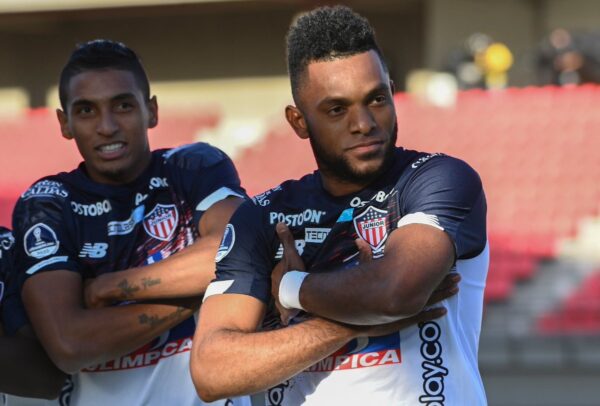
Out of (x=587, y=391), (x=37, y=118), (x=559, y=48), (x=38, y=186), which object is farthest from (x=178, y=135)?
(x=38, y=186)

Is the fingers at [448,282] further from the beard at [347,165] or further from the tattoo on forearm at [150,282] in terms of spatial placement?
the tattoo on forearm at [150,282]

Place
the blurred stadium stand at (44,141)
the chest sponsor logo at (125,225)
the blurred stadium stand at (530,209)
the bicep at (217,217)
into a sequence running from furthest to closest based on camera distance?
1. the blurred stadium stand at (44,141)
2. the blurred stadium stand at (530,209)
3. the chest sponsor logo at (125,225)
4. the bicep at (217,217)

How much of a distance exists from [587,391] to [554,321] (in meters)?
1.47

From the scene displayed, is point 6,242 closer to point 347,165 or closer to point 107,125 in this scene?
point 107,125

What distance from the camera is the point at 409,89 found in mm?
19594

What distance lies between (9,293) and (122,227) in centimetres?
41

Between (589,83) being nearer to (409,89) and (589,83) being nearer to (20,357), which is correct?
(409,89)

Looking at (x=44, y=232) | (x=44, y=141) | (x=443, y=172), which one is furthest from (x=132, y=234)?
(x=44, y=141)

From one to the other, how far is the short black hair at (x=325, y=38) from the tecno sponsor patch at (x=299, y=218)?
0.32 meters

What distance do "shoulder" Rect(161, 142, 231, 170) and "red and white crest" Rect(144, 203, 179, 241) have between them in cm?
16

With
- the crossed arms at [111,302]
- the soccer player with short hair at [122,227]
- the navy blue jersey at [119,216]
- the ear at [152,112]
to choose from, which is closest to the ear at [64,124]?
the soccer player with short hair at [122,227]

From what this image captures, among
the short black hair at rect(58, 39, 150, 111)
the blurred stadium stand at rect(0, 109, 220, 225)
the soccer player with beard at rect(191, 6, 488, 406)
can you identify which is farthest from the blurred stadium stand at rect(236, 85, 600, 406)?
the soccer player with beard at rect(191, 6, 488, 406)

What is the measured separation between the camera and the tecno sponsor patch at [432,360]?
2.57 meters

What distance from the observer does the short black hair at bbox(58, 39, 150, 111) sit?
3.28 meters
